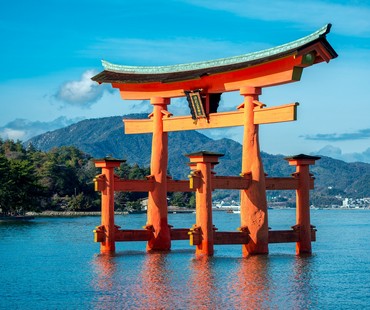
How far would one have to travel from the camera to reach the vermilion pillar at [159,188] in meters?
31.9

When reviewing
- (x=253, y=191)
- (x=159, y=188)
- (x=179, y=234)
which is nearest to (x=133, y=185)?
(x=159, y=188)

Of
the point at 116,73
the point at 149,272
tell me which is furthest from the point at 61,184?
the point at 149,272

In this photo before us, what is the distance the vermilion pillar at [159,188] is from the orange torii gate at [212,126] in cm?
4

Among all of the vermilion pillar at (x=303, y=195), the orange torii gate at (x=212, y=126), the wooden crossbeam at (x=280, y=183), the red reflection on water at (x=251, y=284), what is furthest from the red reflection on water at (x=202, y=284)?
the vermilion pillar at (x=303, y=195)

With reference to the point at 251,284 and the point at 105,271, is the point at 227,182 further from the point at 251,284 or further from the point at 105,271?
the point at 251,284

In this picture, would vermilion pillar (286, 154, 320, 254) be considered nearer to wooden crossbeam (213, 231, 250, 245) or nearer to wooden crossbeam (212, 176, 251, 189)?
wooden crossbeam (213, 231, 250, 245)

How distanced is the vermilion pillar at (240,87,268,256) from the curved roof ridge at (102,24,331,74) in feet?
3.63

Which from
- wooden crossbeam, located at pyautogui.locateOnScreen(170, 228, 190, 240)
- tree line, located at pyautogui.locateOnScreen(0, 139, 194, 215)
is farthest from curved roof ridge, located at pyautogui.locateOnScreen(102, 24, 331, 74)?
tree line, located at pyautogui.locateOnScreen(0, 139, 194, 215)

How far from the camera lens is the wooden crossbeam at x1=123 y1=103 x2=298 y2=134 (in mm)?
27578

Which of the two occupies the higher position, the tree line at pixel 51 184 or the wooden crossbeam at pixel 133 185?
the tree line at pixel 51 184

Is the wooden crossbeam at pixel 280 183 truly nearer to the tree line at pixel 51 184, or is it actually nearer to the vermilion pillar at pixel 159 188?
the vermilion pillar at pixel 159 188

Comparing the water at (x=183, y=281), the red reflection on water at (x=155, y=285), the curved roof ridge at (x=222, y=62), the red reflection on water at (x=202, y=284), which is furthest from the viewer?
the curved roof ridge at (x=222, y=62)

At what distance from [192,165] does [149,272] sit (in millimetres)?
4634

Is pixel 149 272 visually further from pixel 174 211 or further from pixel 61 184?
pixel 174 211
